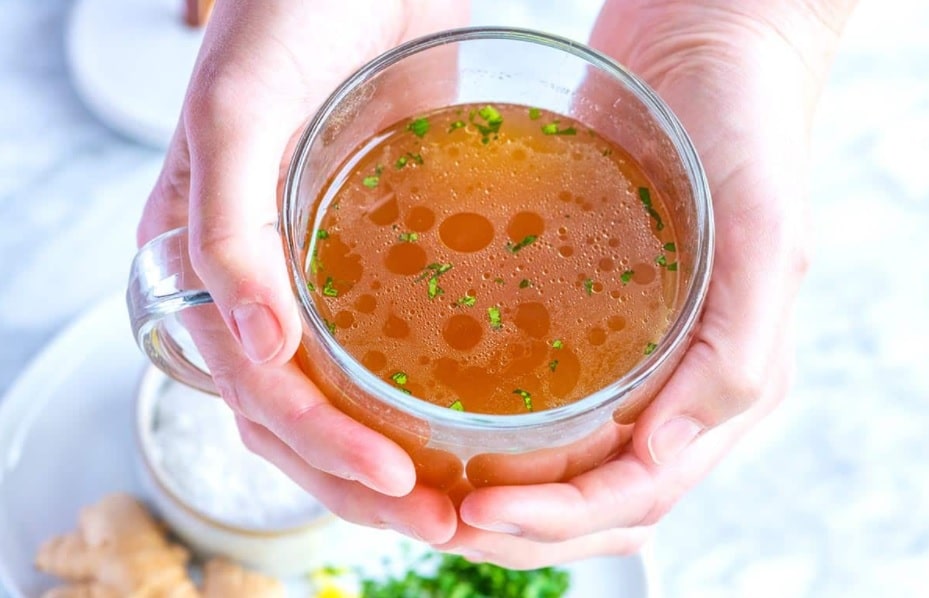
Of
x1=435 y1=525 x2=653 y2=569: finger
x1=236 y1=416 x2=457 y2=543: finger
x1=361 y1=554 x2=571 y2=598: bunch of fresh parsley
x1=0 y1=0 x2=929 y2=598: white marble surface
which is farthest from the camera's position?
x1=0 y1=0 x2=929 y2=598: white marble surface

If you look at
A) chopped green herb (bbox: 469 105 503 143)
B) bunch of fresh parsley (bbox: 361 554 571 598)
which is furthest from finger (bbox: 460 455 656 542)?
bunch of fresh parsley (bbox: 361 554 571 598)

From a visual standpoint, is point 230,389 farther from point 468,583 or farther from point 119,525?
point 468,583

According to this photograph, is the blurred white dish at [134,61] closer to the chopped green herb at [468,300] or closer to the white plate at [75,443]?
the white plate at [75,443]

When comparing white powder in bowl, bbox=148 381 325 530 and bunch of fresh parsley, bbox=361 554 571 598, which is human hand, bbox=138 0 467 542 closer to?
white powder in bowl, bbox=148 381 325 530

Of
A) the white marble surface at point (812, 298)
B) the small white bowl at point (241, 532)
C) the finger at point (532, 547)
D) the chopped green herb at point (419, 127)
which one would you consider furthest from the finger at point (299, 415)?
the white marble surface at point (812, 298)

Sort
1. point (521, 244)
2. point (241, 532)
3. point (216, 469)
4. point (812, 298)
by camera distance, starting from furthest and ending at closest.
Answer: point (812, 298) < point (216, 469) < point (241, 532) < point (521, 244)

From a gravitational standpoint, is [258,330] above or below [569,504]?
above

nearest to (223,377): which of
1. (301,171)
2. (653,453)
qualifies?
(301,171)

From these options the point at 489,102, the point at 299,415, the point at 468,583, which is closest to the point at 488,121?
the point at 489,102
